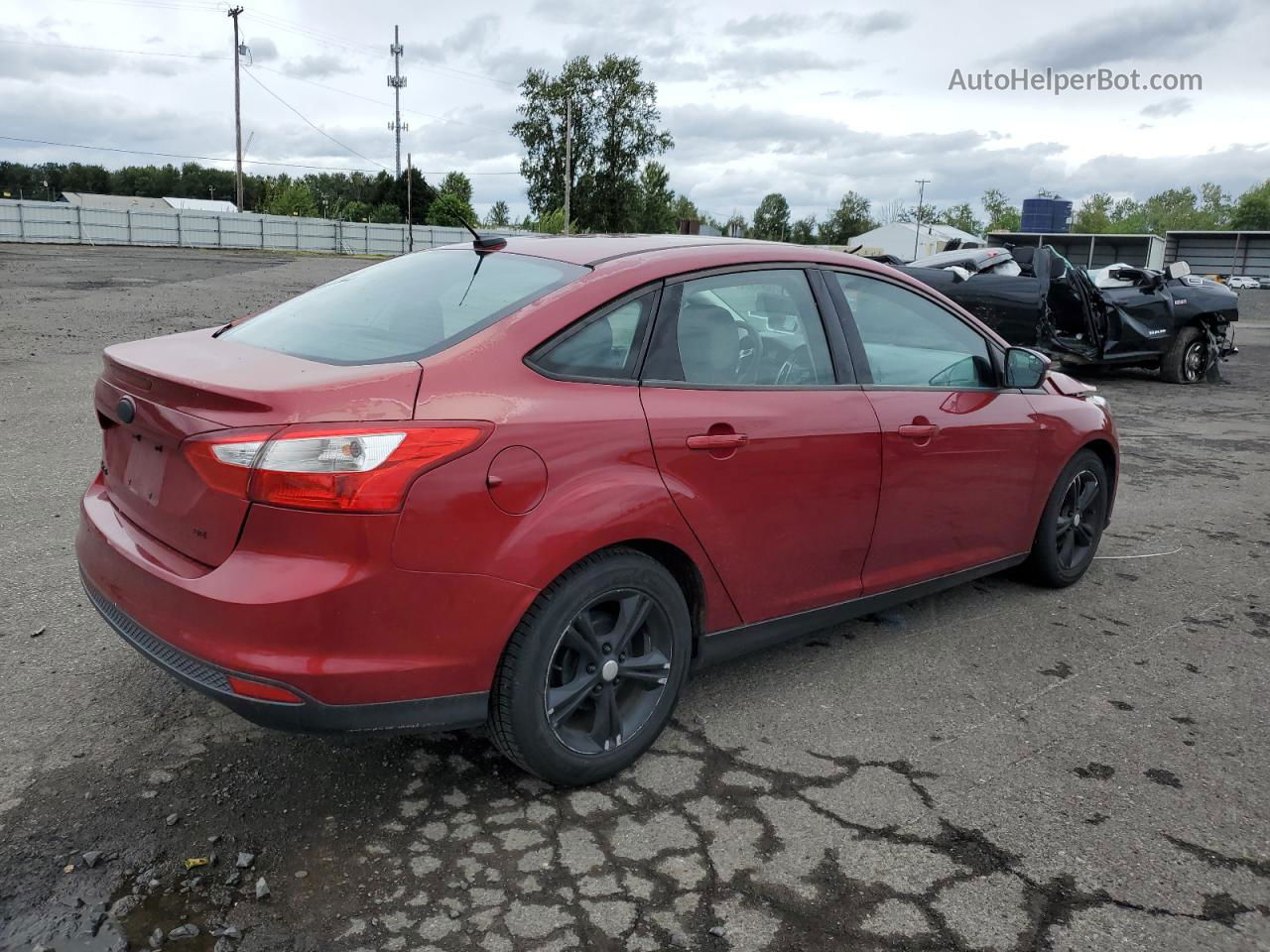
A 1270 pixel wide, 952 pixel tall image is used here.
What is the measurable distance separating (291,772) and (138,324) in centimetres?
1233

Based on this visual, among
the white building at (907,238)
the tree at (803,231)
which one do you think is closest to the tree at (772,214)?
the tree at (803,231)

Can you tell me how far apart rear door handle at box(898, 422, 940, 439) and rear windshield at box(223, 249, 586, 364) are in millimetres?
1353

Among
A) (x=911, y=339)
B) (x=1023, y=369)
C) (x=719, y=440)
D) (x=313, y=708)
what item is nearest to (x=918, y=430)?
(x=911, y=339)

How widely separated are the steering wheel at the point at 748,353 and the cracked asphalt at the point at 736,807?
45.1 inches

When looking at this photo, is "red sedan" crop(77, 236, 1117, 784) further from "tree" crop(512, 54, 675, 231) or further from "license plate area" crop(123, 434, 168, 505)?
"tree" crop(512, 54, 675, 231)

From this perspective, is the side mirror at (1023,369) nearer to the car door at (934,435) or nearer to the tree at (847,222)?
the car door at (934,435)

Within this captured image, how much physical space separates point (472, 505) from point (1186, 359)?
13.6 meters

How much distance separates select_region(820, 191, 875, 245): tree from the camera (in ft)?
419

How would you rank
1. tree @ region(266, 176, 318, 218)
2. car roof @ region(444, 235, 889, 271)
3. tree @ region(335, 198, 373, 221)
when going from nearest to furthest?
car roof @ region(444, 235, 889, 271) < tree @ region(266, 176, 318, 218) < tree @ region(335, 198, 373, 221)

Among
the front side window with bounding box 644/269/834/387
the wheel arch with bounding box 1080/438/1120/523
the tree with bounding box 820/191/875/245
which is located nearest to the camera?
the front side window with bounding box 644/269/834/387

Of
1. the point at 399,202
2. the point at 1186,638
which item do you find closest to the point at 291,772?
the point at 1186,638

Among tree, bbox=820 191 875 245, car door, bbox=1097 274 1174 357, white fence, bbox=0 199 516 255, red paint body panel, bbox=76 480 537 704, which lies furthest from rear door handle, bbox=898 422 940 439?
tree, bbox=820 191 875 245

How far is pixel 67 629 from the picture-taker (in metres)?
3.94

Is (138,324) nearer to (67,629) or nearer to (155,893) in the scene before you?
(67,629)
